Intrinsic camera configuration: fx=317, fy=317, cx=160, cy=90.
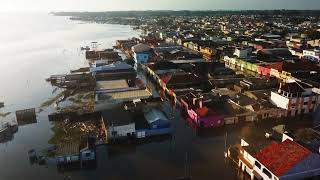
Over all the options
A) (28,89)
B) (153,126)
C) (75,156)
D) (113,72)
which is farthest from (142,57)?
(75,156)

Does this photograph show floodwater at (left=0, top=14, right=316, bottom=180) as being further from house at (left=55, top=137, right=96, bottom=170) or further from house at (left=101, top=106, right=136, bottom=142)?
house at (left=101, top=106, right=136, bottom=142)

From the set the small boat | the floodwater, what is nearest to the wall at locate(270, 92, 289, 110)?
the floodwater

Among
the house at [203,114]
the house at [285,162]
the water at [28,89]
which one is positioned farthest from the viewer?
the house at [203,114]

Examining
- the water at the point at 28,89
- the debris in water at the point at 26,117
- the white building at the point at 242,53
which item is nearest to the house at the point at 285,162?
the water at the point at 28,89

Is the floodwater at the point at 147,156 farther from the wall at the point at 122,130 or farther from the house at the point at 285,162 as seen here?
the house at the point at 285,162

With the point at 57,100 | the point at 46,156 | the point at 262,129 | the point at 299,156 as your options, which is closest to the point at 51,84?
the point at 57,100

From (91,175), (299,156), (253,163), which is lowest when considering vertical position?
(91,175)

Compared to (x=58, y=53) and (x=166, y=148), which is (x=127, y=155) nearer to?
(x=166, y=148)
